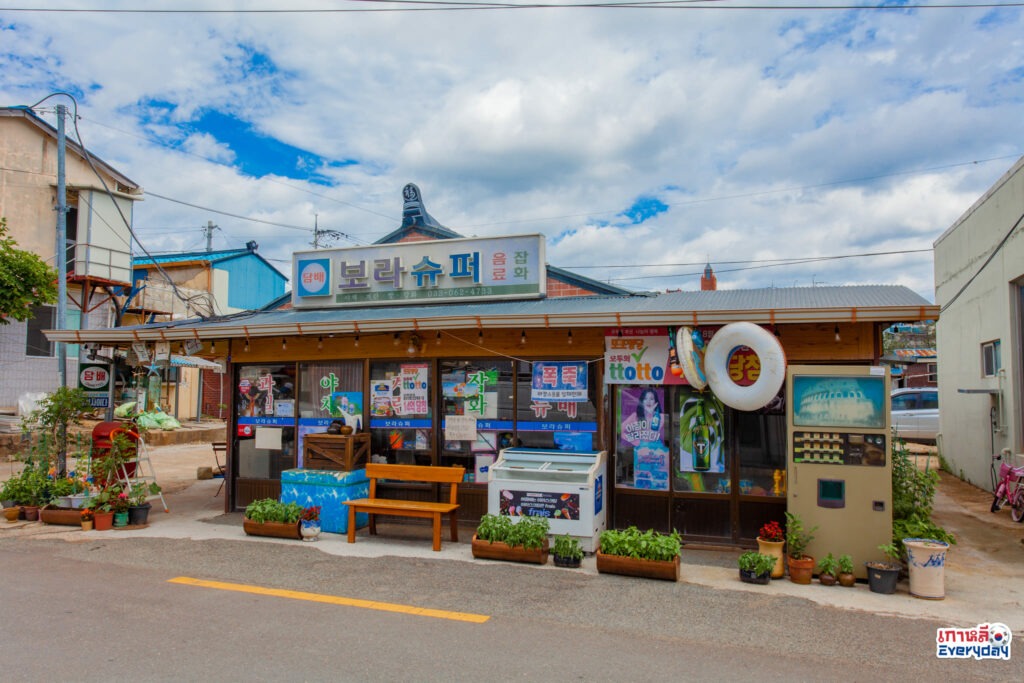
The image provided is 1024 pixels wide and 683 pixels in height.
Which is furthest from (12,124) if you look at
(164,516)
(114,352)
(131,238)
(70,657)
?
(70,657)

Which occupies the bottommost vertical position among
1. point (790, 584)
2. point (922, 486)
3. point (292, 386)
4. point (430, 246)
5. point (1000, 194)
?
point (790, 584)

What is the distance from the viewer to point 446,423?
1017 centimetres

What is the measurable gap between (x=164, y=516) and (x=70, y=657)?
6.35m

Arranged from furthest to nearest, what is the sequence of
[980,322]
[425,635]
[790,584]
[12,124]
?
[12,124] < [980,322] < [790,584] < [425,635]

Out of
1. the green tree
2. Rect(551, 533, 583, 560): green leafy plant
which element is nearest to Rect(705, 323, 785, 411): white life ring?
Rect(551, 533, 583, 560): green leafy plant

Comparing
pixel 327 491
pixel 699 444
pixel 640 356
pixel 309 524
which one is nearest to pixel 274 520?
pixel 309 524

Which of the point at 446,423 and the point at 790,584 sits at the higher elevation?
the point at 446,423

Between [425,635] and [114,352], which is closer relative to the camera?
[425,635]

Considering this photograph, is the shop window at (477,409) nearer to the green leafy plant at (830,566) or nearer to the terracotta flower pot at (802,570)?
the terracotta flower pot at (802,570)

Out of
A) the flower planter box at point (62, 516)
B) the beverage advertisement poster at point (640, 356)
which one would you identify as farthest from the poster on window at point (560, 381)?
the flower planter box at point (62, 516)

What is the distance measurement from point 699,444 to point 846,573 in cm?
230

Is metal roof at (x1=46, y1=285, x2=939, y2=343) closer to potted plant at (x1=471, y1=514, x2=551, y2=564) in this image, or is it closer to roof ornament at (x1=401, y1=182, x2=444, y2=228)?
potted plant at (x1=471, y1=514, x2=551, y2=564)

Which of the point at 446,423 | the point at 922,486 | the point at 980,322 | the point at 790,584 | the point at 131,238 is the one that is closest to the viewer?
the point at 790,584

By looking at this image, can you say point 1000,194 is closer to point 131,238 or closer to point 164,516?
point 164,516
